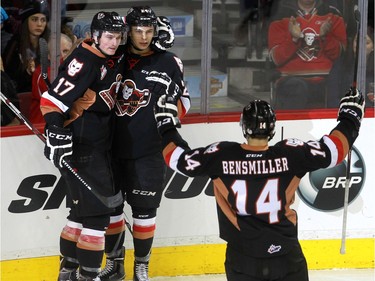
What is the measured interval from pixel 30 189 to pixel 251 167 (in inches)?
58.6

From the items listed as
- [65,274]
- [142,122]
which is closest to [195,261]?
[65,274]

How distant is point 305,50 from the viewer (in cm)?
510

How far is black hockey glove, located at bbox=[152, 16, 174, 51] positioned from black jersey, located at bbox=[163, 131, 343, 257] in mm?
1033

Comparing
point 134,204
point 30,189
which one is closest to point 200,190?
point 134,204

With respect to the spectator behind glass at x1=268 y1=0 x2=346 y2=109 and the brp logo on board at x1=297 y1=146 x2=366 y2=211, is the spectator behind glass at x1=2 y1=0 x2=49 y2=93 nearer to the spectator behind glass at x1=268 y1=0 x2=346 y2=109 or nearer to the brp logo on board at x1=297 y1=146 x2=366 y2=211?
the spectator behind glass at x1=268 y1=0 x2=346 y2=109

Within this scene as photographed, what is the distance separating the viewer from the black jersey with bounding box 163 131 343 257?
345 centimetres

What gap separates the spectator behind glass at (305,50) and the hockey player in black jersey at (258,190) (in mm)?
1543

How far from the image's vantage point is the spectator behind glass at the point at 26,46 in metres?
4.57

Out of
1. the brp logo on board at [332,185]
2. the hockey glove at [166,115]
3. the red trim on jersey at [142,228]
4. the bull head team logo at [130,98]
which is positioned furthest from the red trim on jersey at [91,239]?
the brp logo on board at [332,185]

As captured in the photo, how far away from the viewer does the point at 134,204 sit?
14.9 ft

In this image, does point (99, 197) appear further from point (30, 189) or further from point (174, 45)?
point (174, 45)

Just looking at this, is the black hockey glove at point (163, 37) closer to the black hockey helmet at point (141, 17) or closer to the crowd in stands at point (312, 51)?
the black hockey helmet at point (141, 17)

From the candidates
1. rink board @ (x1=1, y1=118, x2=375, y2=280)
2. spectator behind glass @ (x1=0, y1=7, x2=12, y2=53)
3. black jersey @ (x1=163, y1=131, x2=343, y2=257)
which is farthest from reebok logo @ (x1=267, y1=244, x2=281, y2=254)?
spectator behind glass @ (x1=0, y1=7, x2=12, y2=53)

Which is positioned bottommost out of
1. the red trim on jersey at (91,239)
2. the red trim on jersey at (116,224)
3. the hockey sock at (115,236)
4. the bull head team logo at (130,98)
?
the hockey sock at (115,236)
